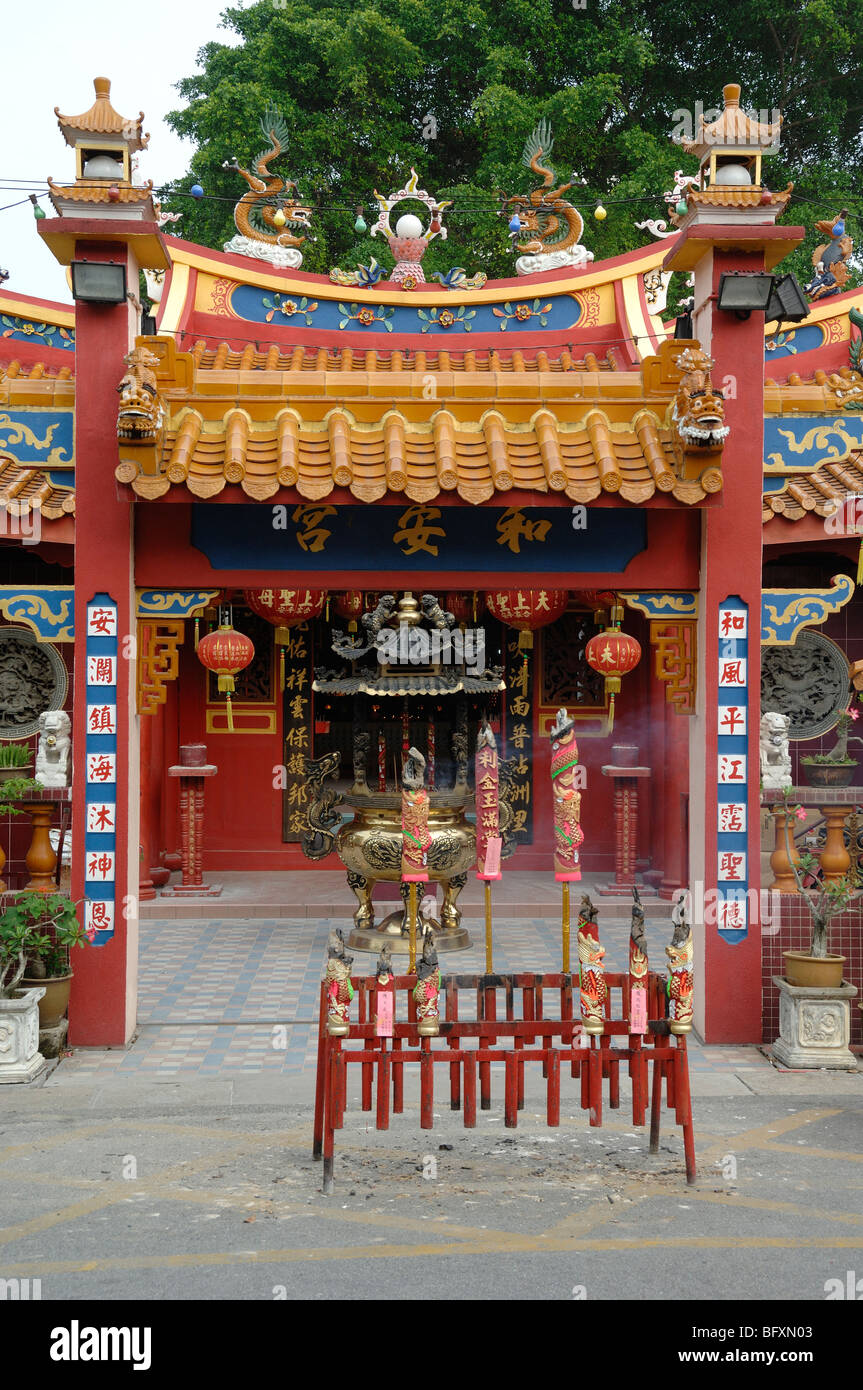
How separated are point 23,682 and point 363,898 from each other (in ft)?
10.6

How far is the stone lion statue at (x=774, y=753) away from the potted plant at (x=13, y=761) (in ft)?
15.6

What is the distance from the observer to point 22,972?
7.09 meters

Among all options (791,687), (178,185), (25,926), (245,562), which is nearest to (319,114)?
(178,185)

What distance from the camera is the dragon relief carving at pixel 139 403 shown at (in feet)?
22.8

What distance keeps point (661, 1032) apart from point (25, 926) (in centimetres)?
350

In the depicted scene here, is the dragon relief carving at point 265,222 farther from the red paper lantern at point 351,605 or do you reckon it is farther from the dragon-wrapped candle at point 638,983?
the dragon-wrapped candle at point 638,983

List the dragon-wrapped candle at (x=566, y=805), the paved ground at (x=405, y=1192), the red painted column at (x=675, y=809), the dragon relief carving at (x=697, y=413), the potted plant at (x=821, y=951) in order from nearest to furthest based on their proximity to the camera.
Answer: the paved ground at (x=405, y=1192) < the dragon-wrapped candle at (x=566, y=805) < the dragon relief carving at (x=697, y=413) < the potted plant at (x=821, y=951) < the red painted column at (x=675, y=809)

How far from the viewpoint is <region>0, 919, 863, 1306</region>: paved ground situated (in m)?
4.68

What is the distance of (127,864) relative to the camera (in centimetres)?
759

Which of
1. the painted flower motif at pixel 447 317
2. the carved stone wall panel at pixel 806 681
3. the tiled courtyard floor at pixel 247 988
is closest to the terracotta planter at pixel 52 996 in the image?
the tiled courtyard floor at pixel 247 988

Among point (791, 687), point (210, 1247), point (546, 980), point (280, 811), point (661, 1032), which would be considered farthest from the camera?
point (280, 811)

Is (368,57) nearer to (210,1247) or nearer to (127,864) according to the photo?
(127,864)

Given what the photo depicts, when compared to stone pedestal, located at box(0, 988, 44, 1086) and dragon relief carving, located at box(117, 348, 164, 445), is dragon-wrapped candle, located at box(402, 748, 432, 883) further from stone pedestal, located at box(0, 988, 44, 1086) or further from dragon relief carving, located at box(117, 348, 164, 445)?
dragon relief carving, located at box(117, 348, 164, 445)

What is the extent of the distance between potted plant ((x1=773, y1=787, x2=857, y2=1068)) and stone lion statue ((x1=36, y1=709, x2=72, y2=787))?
15.3 ft
